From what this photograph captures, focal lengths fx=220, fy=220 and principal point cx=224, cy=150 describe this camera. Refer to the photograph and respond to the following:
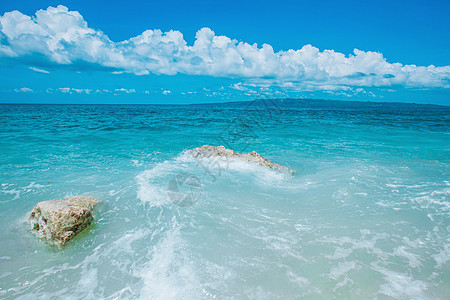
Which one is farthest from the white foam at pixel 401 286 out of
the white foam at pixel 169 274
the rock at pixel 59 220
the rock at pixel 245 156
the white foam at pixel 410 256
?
the rock at pixel 245 156

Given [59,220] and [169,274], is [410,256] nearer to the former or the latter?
[169,274]

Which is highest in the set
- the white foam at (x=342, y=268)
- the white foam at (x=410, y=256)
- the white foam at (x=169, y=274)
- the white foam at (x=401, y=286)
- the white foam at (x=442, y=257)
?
the white foam at (x=442, y=257)

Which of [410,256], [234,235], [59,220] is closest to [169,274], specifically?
[234,235]

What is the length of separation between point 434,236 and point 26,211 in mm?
10203

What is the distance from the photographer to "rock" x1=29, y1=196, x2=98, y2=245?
15.2ft

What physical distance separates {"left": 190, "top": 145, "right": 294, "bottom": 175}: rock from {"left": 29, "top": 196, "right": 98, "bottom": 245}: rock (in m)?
7.11

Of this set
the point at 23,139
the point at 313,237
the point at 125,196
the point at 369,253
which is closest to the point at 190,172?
the point at 125,196

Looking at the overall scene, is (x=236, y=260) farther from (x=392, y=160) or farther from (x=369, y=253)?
(x=392, y=160)

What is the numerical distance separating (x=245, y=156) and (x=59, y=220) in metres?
8.05

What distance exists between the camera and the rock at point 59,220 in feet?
15.2

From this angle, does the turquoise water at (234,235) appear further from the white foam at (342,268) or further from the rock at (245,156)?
the rock at (245,156)

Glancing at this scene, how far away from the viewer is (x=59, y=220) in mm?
4668

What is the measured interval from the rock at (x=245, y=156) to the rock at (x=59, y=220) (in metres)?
7.11

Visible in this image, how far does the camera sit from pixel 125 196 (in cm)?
702
